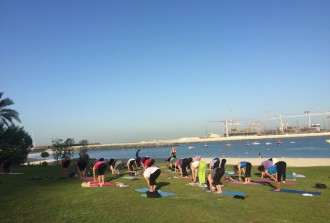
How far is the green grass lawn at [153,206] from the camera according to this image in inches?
372

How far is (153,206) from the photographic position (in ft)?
36.0

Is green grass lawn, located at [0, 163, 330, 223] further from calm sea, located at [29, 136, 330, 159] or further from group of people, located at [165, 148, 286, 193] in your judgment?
calm sea, located at [29, 136, 330, 159]

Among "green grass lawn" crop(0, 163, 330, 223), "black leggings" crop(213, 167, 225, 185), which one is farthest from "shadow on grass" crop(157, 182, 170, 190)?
"black leggings" crop(213, 167, 225, 185)

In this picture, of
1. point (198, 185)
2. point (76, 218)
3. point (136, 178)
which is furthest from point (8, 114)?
point (76, 218)

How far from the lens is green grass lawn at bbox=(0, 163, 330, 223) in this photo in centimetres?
945

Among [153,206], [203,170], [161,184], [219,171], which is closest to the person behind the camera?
[153,206]

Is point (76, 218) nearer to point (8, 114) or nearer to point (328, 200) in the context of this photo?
point (328, 200)

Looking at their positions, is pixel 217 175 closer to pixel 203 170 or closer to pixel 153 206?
pixel 203 170

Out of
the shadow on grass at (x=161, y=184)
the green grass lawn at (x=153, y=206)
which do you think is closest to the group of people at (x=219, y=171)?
Answer: the green grass lawn at (x=153, y=206)

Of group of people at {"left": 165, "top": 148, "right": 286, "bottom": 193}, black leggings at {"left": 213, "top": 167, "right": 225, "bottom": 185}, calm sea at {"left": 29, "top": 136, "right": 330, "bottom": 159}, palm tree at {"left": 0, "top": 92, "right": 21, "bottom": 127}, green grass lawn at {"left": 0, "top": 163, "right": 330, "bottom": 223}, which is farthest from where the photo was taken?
calm sea at {"left": 29, "top": 136, "right": 330, "bottom": 159}

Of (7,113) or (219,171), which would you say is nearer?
(219,171)

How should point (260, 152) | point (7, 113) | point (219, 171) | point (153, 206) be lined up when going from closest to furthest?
point (153, 206) < point (219, 171) < point (7, 113) < point (260, 152)

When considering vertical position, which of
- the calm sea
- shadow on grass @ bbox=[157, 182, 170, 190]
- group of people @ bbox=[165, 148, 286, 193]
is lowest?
the calm sea

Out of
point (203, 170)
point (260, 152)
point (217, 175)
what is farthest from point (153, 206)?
point (260, 152)
